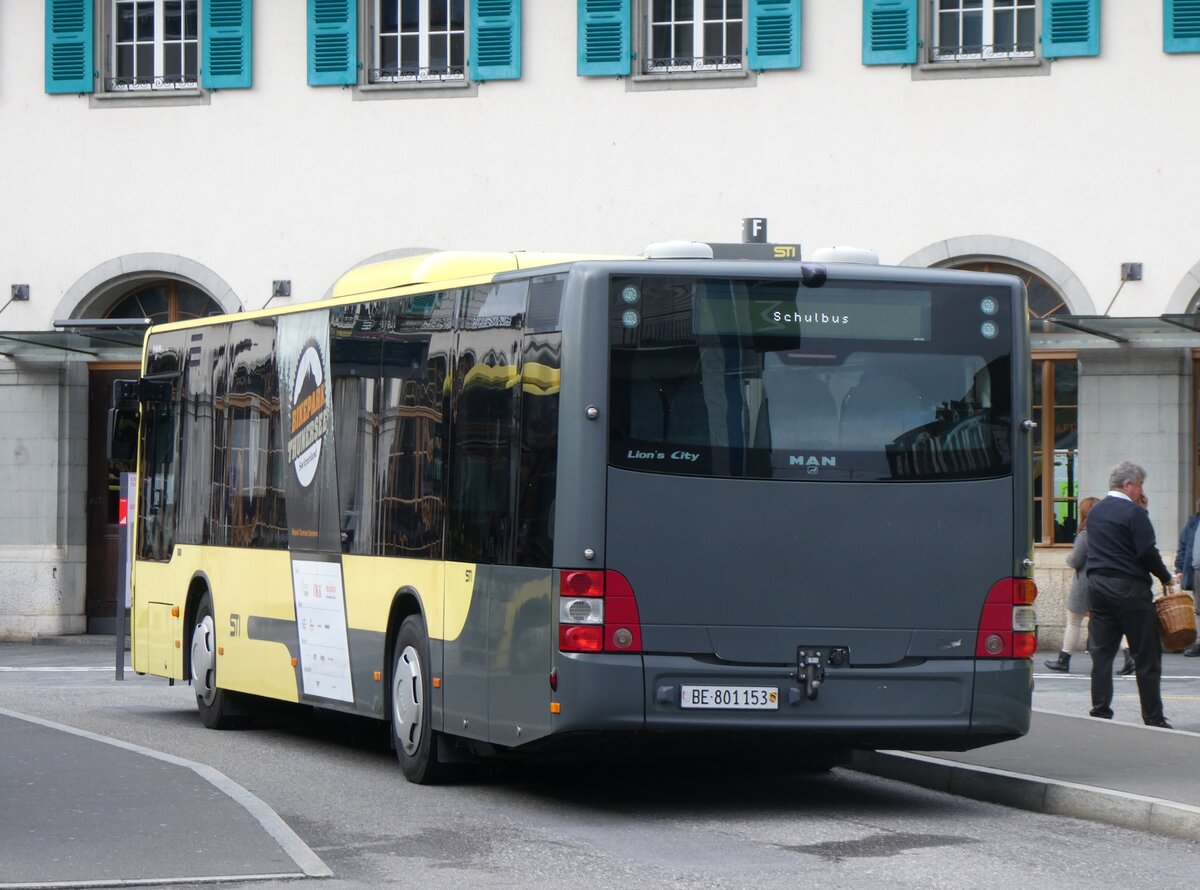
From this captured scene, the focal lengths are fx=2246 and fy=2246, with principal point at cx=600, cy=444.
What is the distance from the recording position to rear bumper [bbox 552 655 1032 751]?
9930 mm

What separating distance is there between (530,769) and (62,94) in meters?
15.6

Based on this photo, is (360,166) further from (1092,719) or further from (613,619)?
(613,619)

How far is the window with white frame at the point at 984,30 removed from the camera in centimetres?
2306

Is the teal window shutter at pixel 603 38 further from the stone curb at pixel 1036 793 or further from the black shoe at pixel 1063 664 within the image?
the stone curb at pixel 1036 793

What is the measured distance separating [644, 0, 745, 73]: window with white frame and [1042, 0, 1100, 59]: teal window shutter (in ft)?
10.5

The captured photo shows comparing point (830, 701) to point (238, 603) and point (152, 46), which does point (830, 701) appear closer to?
point (238, 603)

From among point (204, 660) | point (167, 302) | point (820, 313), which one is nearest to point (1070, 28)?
point (167, 302)

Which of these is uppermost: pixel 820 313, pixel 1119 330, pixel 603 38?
pixel 603 38

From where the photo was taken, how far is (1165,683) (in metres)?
18.5

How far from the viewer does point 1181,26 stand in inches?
892

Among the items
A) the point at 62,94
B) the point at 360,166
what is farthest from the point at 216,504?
the point at 62,94

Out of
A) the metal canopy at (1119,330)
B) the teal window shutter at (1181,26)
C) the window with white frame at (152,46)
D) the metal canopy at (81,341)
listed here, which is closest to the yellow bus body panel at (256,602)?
the metal canopy at (81,341)

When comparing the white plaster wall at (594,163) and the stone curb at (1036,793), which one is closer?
the stone curb at (1036,793)

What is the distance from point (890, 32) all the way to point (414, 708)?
13.6 meters
